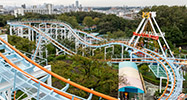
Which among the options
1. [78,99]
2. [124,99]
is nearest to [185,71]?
[124,99]

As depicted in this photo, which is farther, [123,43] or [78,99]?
[123,43]

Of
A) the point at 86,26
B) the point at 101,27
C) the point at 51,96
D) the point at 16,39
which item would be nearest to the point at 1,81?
the point at 51,96

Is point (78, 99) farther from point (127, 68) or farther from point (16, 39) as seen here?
point (16, 39)

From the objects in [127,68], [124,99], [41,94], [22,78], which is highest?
[22,78]

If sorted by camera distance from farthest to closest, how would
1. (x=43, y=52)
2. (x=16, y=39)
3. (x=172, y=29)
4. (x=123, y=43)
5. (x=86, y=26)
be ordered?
1. (x=86, y=26)
2. (x=172, y=29)
3. (x=43, y=52)
4. (x=123, y=43)
5. (x=16, y=39)

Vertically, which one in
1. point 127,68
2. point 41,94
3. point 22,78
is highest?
point 22,78

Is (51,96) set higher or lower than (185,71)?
higher

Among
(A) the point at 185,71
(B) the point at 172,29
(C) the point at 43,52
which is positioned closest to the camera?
(A) the point at 185,71

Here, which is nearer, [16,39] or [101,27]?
[16,39]

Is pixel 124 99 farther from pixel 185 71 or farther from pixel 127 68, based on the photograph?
pixel 185 71
